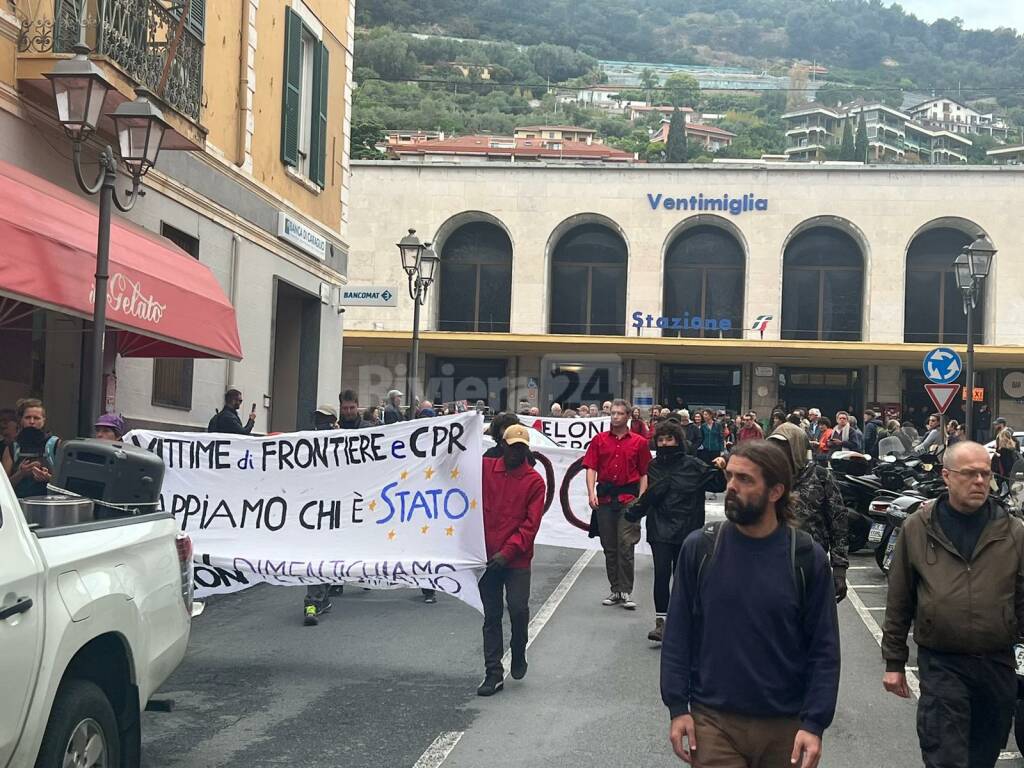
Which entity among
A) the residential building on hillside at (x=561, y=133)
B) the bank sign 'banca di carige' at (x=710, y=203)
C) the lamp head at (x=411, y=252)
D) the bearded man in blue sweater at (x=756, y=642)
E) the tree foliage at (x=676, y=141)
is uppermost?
the residential building on hillside at (x=561, y=133)

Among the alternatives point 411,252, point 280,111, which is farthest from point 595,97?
point 280,111

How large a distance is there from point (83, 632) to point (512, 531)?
4301 millimetres

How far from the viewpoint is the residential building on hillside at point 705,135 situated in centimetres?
15625

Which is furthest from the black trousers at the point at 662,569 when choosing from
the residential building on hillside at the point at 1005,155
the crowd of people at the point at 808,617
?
the residential building on hillside at the point at 1005,155

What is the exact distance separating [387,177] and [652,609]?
113 feet

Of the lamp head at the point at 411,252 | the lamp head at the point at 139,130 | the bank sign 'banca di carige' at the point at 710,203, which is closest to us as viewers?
the lamp head at the point at 139,130

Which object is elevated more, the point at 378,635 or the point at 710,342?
the point at 710,342

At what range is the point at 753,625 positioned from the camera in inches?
168

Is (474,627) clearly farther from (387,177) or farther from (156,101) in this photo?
(387,177)

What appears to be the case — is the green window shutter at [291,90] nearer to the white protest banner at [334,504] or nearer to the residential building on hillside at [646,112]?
the white protest banner at [334,504]

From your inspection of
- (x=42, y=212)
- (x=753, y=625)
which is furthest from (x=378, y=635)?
(x=753, y=625)

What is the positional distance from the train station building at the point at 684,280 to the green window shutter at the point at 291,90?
2181 cm

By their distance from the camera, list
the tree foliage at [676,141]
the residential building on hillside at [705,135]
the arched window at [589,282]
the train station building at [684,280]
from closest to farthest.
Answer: the train station building at [684,280]
the arched window at [589,282]
the tree foliage at [676,141]
the residential building on hillside at [705,135]

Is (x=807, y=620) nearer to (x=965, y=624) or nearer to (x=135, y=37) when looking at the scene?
(x=965, y=624)
